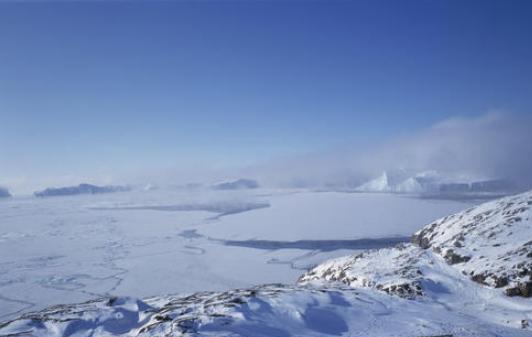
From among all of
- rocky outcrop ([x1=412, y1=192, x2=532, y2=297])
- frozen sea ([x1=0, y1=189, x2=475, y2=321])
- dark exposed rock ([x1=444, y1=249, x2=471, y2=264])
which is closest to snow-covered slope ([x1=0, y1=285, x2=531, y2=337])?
rocky outcrop ([x1=412, y1=192, x2=532, y2=297])

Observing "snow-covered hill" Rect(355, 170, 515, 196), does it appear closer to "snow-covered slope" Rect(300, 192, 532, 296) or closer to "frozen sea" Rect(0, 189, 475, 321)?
"frozen sea" Rect(0, 189, 475, 321)

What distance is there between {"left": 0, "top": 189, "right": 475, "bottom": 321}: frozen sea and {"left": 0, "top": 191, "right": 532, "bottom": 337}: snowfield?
229 millimetres

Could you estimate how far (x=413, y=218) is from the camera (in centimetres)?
6303

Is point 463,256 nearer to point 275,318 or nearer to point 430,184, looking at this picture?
point 275,318

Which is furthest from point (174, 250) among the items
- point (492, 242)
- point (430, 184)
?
point (430, 184)

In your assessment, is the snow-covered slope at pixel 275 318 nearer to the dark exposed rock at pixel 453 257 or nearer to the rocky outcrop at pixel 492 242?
the rocky outcrop at pixel 492 242

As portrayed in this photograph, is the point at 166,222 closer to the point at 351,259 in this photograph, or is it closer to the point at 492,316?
the point at 351,259

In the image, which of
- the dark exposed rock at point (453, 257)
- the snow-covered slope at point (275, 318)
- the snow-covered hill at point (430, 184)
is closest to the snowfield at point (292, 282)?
the snow-covered slope at point (275, 318)

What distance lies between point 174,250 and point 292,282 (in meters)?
19.5

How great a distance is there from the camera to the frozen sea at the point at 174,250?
31.6 meters

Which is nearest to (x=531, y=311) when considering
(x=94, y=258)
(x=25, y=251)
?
(x=94, y=258)

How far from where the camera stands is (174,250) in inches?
1800

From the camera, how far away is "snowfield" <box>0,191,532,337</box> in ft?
53.9

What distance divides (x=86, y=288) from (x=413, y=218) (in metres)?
51.6
